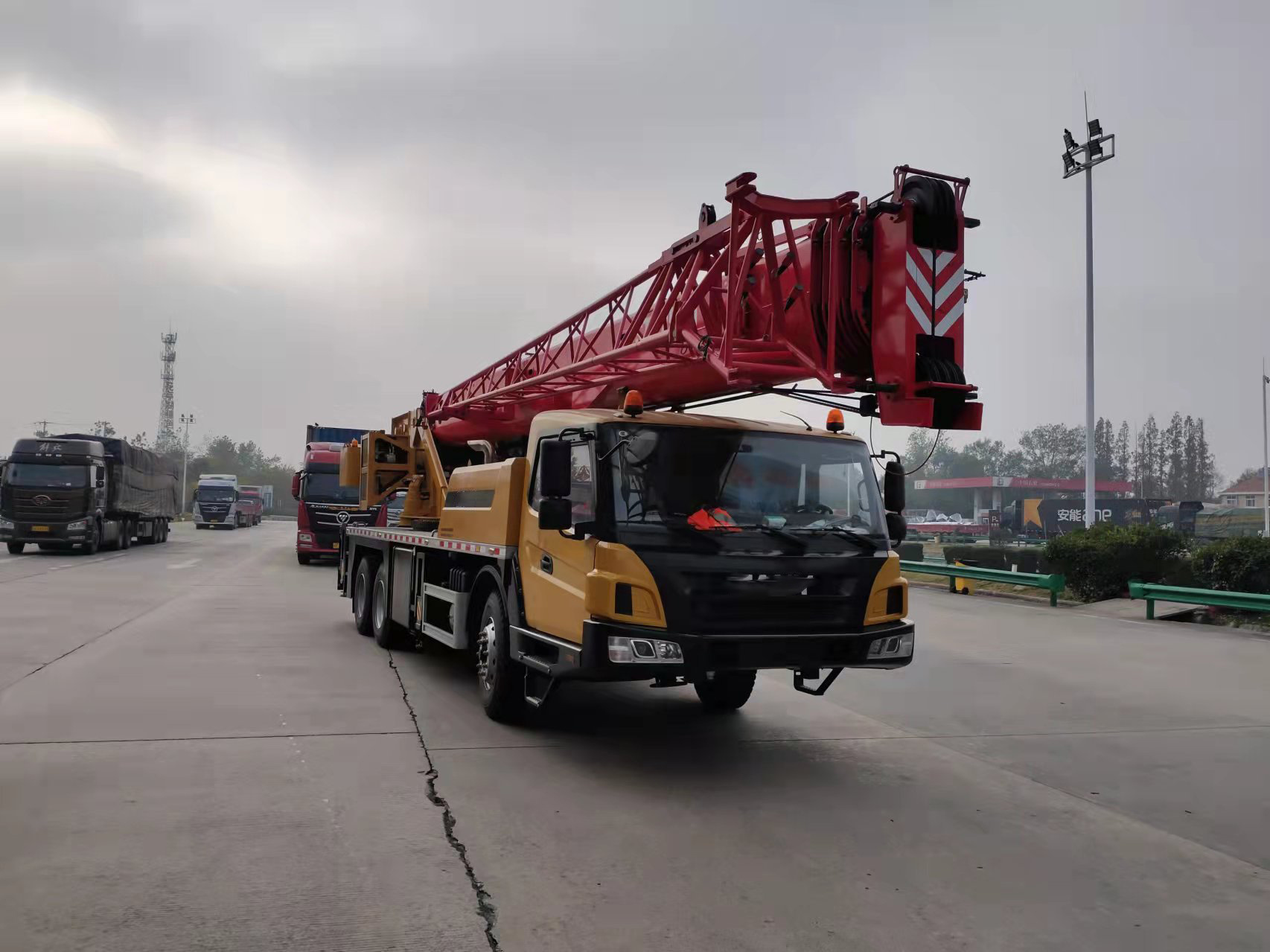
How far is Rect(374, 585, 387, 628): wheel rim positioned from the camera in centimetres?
1134

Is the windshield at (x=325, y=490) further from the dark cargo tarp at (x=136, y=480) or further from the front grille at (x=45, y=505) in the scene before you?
the dark cargo tarp at (x=136, y=480)

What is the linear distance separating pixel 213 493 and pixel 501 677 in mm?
52704

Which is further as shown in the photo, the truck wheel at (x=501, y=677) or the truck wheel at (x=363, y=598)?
the truck wheel at (x=363, y=598)

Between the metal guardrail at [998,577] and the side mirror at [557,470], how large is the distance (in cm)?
1086

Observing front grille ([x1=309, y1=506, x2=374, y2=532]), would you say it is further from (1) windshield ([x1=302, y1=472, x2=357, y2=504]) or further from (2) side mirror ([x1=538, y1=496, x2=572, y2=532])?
(2) side mirror ([x1=538, y1=496, x2=572, y2=532])

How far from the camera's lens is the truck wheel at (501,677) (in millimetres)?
7219

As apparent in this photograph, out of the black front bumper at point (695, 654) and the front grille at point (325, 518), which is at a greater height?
the front grille at point (325, 518)

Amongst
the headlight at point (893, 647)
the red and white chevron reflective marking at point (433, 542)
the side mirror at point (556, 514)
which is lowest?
the headlight at point (893, 647)

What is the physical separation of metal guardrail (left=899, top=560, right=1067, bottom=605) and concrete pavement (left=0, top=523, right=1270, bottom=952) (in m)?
7.50

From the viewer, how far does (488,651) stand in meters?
7.55

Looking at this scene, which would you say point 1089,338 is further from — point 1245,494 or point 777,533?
point 1245,494

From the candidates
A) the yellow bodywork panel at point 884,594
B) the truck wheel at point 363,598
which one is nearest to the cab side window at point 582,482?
the yellow bodywork panel at point 884,594

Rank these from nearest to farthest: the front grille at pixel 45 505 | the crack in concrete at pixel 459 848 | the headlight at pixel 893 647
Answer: the crack in concrete at pixel 459 848 < the headlight at pixel 893 647 < the front grille at pixel 45 505

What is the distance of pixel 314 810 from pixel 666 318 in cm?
426
